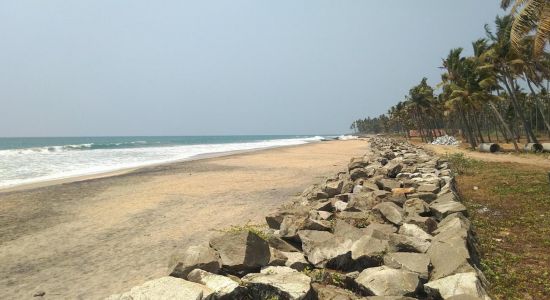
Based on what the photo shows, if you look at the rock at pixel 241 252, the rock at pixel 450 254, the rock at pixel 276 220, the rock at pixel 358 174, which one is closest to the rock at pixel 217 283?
the rock at pixel 241 252

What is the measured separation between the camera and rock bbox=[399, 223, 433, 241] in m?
6.42

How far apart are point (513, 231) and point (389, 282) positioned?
4668 millimetres

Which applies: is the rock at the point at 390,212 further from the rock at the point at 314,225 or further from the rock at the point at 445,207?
the rock at the point at 314,225

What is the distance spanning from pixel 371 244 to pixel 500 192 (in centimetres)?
821

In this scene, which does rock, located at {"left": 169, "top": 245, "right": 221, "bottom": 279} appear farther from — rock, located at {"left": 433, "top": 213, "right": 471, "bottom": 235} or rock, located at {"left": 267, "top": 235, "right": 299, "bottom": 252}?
rock, located at {"left": 433, "top": 213, "right": 471, "bottom": 235}

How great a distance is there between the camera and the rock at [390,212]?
755cm

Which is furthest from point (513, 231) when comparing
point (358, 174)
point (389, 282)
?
point (358, 174)

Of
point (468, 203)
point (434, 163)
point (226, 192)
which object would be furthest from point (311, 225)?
A: point (434, 163)

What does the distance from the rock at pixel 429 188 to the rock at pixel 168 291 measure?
742cm

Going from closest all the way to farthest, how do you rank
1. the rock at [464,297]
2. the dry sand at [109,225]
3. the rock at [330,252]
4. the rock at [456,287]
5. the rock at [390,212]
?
the rock at [464,297] < the rock at [456,287] < the rock at [330,252] < the dry sand at [109,225] < the rock at [390,212]

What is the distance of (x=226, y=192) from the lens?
16.1m

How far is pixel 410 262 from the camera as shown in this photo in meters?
5.38

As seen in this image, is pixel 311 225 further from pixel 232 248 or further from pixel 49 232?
pixel 49 232

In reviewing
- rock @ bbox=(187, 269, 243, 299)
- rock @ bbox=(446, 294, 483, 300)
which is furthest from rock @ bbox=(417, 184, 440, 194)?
rock @ bbox=(187, 269, 243, 299)
